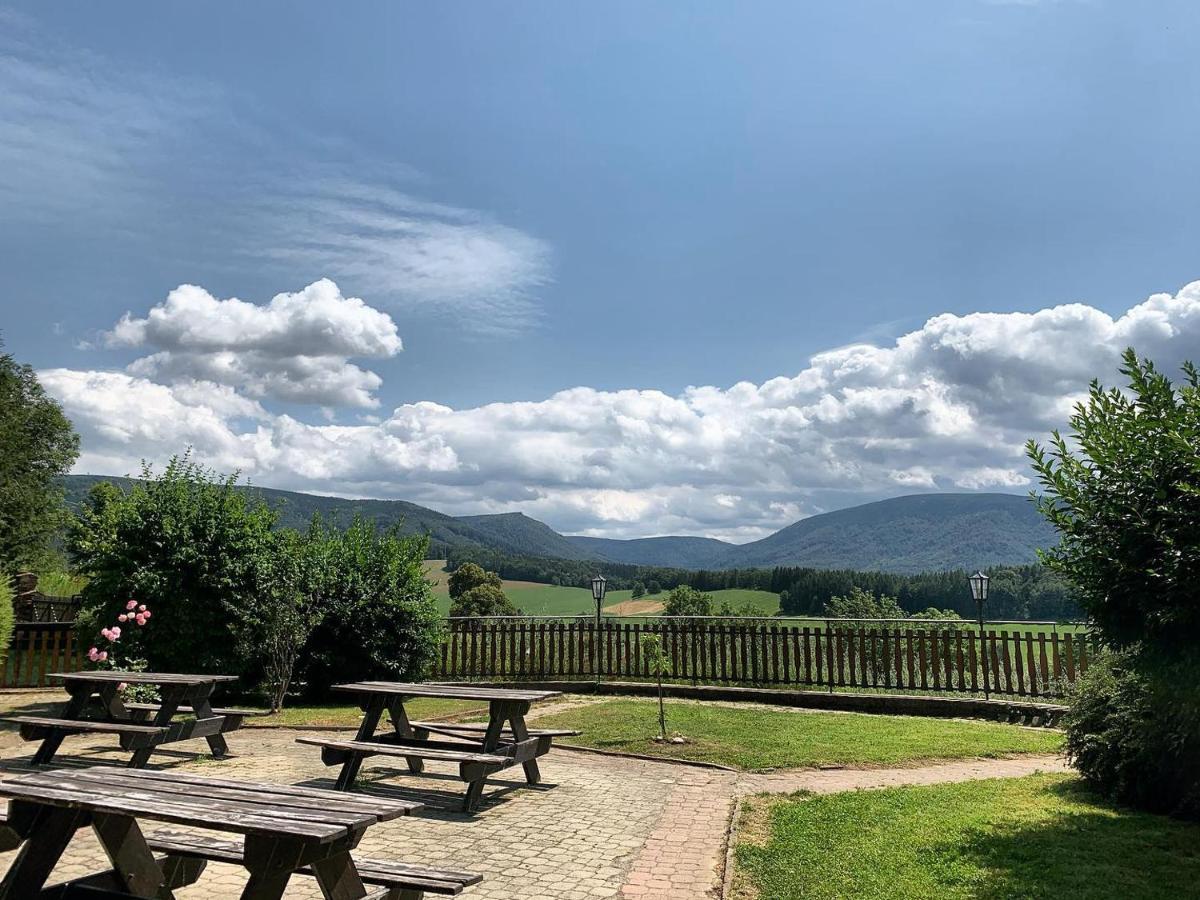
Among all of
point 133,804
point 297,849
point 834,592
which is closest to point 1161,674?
point 297,849

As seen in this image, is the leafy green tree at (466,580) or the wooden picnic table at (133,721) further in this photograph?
the leafy green tree at (466,580)

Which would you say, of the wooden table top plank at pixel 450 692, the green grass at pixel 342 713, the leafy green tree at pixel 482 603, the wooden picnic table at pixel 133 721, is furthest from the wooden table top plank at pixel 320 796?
the leafy green tree at pixel 482 603

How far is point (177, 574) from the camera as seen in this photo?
43.7 ft

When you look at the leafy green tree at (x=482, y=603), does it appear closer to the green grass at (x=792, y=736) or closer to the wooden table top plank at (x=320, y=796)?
the green grass at (x=792, y=736)

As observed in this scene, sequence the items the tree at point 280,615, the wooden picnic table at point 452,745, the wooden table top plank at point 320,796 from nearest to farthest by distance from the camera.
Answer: the wooden table top plank at point 320,796 → the wooden picnic table at point 452,745 → the tree at point 280,615

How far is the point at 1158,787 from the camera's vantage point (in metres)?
7.14

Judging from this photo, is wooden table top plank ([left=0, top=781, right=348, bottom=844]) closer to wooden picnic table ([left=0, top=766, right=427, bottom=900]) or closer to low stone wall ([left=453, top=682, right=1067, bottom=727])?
wooden picnic table ([left=0, top=766, right=427, bottom=900])

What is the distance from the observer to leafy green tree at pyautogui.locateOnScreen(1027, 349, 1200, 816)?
5637mm

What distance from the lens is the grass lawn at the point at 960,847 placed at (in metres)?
5.13

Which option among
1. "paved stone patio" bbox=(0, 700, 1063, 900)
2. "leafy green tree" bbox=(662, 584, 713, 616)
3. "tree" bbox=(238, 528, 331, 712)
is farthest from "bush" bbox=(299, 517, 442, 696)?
"leafy green tree" bbox=(662, 584, 713, 616)

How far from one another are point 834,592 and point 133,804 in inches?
2052

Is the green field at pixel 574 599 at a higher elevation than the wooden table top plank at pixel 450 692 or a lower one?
lower

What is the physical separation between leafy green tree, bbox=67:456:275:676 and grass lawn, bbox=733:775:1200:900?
961 cm

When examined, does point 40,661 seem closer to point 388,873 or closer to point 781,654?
point 781,654
